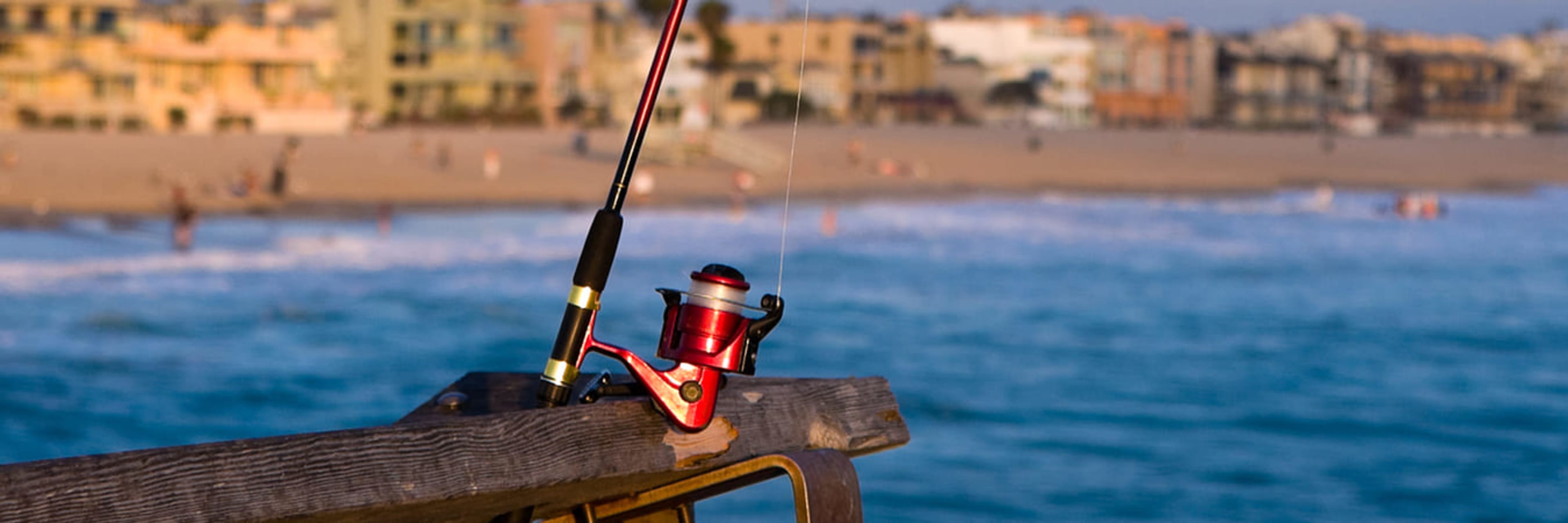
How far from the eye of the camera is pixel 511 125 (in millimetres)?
83062

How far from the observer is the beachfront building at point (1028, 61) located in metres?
124

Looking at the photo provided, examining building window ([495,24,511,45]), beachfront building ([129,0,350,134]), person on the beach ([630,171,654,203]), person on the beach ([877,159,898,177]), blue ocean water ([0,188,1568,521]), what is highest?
building window ([495,24,511,45])

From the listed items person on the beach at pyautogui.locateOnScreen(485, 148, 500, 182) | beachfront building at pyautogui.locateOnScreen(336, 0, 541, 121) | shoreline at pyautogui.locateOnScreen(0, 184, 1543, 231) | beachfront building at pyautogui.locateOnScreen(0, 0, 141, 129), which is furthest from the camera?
beachfront building at pyautogui.locateOnScreen(336, 0, 541, 121)

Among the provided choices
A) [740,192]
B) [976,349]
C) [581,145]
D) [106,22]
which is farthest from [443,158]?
[976,349]

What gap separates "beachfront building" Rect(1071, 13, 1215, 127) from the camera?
431ft

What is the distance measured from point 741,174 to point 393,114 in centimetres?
3405

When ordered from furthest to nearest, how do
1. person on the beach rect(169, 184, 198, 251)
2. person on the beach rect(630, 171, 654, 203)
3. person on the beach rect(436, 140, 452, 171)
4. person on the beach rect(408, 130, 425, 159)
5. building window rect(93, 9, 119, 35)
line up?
building window rect(93, 9, 119, 35)
person on the beach rect(408, 130, 425, 159)
person on the beach rect(436, 140, 452, 171)
person on the beach rect(630, 171, 654, 203)
person on the beach rect(169, 184, 198, 251)

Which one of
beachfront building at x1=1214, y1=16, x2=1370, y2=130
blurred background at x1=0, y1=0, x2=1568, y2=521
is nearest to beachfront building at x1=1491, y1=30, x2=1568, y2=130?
beachfront building at x1=1214, y1=16, x2=1370, y2=130

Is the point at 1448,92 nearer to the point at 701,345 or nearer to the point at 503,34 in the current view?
the point at 503,34

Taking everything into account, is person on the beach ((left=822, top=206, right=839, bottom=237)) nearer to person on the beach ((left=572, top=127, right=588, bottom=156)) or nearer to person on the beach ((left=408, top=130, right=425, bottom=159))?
person on the beach ((left=408, top=130, right=425, bottom=159))

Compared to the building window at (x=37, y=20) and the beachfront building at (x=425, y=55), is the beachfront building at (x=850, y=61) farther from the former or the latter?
the building window at (x=37, y=20)

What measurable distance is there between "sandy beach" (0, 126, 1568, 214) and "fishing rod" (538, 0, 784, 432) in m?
34.3

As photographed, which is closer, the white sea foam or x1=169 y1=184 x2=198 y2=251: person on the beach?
the white sea foam

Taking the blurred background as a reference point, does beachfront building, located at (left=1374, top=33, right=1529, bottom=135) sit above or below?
above
